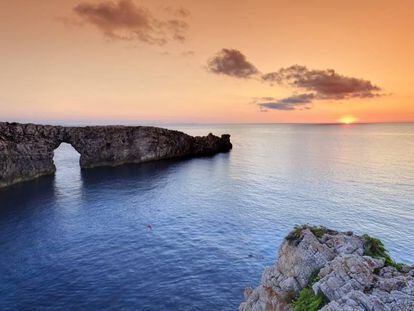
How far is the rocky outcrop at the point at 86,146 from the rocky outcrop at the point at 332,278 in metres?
99.3

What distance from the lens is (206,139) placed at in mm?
190125

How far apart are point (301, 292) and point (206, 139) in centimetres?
17047

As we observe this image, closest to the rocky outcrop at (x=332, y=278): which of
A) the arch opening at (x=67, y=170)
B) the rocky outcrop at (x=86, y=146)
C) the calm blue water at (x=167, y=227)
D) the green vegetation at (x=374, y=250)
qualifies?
the green vegetation at (x=374, y=250)

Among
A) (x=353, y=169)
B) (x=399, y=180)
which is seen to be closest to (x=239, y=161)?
(x=353, y=169)

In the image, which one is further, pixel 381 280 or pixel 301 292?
pixel 301 292

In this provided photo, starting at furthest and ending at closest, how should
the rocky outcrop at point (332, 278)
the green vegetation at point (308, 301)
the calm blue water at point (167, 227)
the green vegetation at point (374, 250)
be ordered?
1. the calm blue water at point (167, 227)
2. the green vegetation at point (374, 250)
3. the green vegetation at point (308, 301)
4. the rocky outcrop at point (332, 278)

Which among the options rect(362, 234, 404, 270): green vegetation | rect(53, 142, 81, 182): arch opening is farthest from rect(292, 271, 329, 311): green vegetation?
rect(53, 142, 81, 182): arch opening

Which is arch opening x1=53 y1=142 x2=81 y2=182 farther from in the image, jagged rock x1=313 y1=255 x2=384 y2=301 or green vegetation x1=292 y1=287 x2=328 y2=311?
jagged rock x1=313 y1=255 x2=384 y2=301

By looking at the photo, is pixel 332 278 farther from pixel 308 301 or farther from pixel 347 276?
pixel 308 301

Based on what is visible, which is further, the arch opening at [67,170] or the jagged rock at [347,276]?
the arch opening at [67,170]

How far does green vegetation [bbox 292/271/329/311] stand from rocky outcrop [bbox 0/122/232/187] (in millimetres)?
102029

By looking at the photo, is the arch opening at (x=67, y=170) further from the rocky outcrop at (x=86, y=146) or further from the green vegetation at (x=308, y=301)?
the green vegetation at (x=308, y=301)

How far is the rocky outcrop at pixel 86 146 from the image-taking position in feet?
327

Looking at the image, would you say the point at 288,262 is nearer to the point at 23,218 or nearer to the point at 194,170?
the point at 23,218
